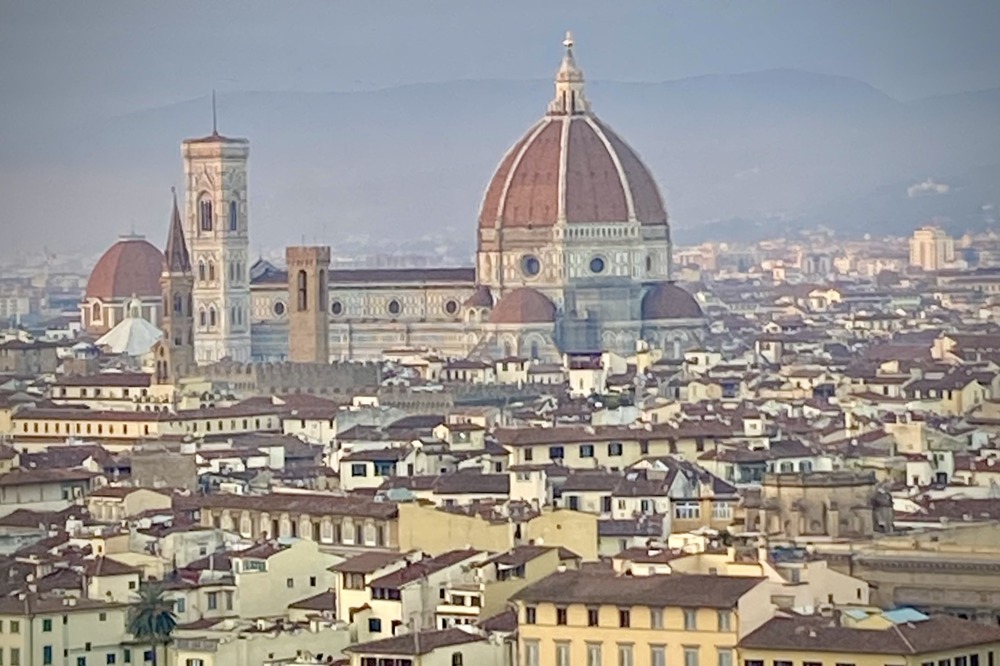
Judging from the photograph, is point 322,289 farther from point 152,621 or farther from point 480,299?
point 152,621

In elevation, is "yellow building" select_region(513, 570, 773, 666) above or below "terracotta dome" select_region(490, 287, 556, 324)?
below

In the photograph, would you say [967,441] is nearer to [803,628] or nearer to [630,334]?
[803,628]

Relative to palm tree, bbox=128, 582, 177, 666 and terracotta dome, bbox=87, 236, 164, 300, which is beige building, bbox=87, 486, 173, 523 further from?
terracotta dome, bbox=87, 236, 164, 300

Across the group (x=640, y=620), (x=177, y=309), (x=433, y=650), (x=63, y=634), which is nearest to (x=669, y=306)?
(x=177, y=309)

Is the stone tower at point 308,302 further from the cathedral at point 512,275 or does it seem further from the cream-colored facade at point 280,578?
the cream-colored facade at point 280,578

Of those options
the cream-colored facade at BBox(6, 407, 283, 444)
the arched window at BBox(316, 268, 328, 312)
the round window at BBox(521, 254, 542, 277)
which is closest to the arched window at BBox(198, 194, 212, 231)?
the round window at BBox(521, 254, 542, 277)

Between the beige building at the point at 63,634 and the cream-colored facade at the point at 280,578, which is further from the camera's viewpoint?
the cream-colored facade at the point at 280,578

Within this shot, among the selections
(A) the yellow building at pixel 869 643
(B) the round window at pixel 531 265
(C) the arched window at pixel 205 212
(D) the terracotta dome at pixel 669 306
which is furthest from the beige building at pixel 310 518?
(B) the round window at pixel 531 265
